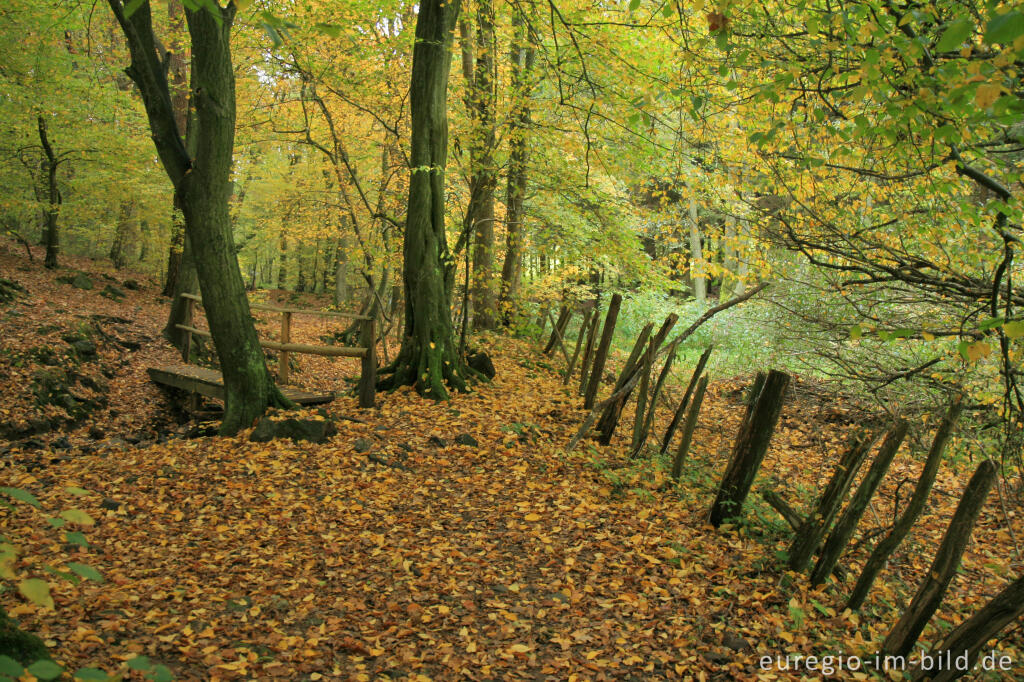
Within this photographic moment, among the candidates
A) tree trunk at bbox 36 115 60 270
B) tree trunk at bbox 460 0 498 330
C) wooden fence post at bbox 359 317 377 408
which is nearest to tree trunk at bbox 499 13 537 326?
tree trunk at bbox 460 0 498 330

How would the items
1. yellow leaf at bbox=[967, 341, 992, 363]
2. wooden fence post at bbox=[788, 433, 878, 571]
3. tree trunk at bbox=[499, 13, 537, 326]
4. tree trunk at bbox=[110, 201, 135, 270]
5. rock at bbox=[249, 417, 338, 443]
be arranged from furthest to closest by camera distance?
tree trunk at bbox=[110, 201, 135, 270], tree trunk at bbox=[499, 13, 537, 326], rock at bbox=[249, 417, 338, 443], wooden fence post at bbox=[788, 433, 878, 571], yellow leaf at bbox=[967, 341, 992, 363]

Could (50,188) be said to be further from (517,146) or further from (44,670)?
(44,670)

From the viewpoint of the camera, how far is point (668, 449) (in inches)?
301

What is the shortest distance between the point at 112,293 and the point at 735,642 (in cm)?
1569

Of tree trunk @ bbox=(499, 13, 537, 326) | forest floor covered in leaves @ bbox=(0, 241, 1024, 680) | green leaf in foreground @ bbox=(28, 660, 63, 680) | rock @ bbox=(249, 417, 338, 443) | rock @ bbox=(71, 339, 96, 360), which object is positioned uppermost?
tree trunk @ bbox=(499, 13, 537, 326)

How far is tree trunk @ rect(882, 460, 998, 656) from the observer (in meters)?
3.48

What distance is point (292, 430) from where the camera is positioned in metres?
7.16

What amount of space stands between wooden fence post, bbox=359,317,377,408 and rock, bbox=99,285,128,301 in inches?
372

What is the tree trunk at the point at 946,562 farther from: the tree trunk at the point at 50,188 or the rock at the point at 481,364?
the tree trunk at the point at 50,188

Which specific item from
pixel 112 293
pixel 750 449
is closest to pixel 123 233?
pixel 112 293

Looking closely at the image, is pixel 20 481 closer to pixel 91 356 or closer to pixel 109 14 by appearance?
pixel 91 356

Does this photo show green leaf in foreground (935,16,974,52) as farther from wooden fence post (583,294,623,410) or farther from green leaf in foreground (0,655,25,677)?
wooden fence post (583,294,623,410)

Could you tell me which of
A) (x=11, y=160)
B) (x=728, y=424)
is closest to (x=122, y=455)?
(x=728, y=424)

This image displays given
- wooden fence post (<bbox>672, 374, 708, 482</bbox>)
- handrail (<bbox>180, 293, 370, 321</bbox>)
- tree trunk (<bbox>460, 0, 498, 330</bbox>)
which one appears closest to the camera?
wooden fence post (<bbox>672, 374, 708, 482</bbox>)
